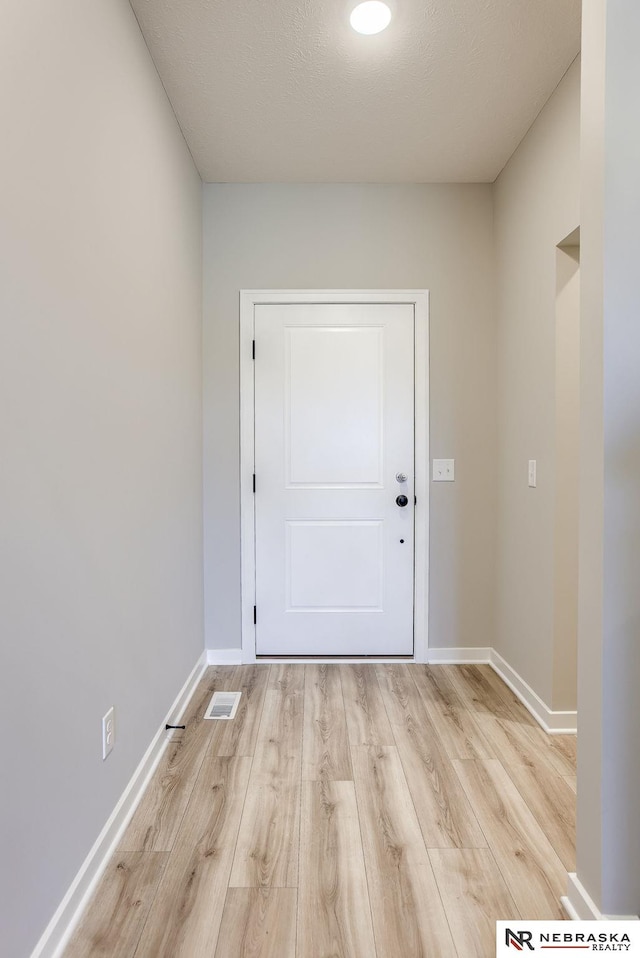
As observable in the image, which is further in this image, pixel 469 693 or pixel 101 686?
pixel 469 693

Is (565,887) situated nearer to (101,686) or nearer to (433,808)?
(433,808)

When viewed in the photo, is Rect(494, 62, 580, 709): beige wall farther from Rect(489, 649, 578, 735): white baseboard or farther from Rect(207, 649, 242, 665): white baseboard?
Rect(207, 649, 242, 665): white baseboard

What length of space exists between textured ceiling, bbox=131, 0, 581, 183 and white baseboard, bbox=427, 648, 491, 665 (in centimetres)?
259

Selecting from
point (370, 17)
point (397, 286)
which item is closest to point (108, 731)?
point (370, 17)

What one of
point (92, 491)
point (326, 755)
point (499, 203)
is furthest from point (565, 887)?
point (499, 203)

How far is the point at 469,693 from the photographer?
9.25 feet

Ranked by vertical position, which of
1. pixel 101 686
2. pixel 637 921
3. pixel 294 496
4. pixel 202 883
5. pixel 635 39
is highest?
pixel 635 39

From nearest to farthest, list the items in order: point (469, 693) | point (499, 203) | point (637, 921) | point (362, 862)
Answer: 1. point (637, 921)
2. point (362, 862)
3. point (469, 693)
4. point (499, 203)

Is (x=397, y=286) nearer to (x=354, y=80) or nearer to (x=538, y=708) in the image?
(x=354, y=80)

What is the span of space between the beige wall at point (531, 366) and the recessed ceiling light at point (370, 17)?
0.77 meters

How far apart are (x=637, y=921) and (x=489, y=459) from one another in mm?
2231

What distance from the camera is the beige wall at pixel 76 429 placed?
118cm

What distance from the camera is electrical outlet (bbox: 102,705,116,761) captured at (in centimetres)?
166

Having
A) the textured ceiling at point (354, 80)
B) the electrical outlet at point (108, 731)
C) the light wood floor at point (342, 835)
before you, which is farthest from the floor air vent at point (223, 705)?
the textured ceiling at point (354, 80)
